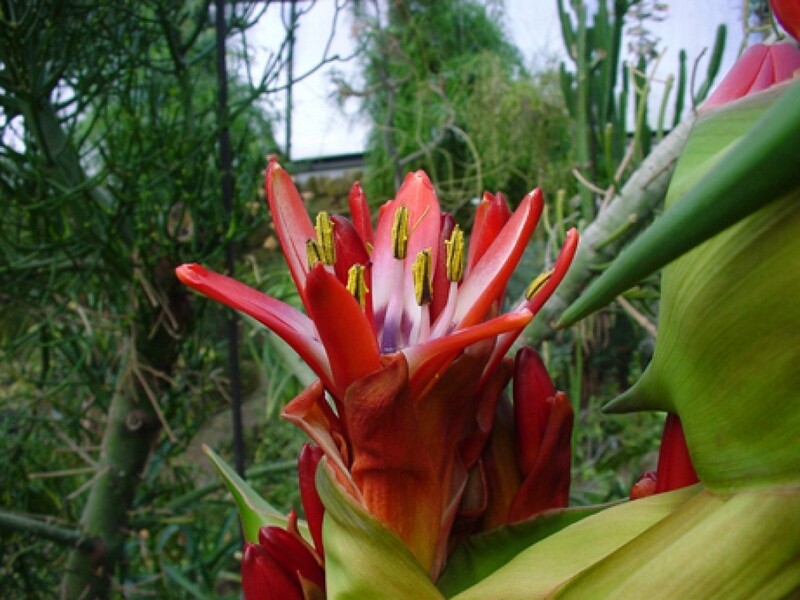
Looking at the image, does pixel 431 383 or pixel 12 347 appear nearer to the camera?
pixel 431 383

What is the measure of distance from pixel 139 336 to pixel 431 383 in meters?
0.60

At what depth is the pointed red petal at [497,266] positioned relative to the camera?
5.8 inches

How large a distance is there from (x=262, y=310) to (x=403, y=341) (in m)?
0.03

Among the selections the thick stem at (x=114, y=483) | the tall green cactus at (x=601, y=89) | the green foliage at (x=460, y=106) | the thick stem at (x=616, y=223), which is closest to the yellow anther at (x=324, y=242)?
the thick stem at (x=616, y=223)

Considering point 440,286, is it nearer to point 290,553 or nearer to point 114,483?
point 290,553

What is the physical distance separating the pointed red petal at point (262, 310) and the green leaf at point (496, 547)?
44 millimetres

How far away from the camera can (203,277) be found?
0.15 meters

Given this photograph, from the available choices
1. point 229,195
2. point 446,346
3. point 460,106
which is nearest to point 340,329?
point 446,346

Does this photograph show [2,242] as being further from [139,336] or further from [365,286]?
[365,286]

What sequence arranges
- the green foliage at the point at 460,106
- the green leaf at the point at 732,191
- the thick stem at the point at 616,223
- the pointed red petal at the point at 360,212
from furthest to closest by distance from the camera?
the green foliage at the point at 460,106 < the thick stem at the point at 616,223 < the pointed red petal at the point at 360,212 < the green leaf at the point at 732,191

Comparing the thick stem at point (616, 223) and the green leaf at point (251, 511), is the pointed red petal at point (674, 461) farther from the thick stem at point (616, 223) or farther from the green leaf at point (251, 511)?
the thick stem at point (616, 223)

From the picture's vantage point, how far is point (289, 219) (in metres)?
0.17

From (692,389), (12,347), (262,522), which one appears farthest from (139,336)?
(692,389)

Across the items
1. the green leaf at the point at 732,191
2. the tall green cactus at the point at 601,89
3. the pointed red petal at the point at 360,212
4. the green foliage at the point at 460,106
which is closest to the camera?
the green leaf at the point at 732,191
